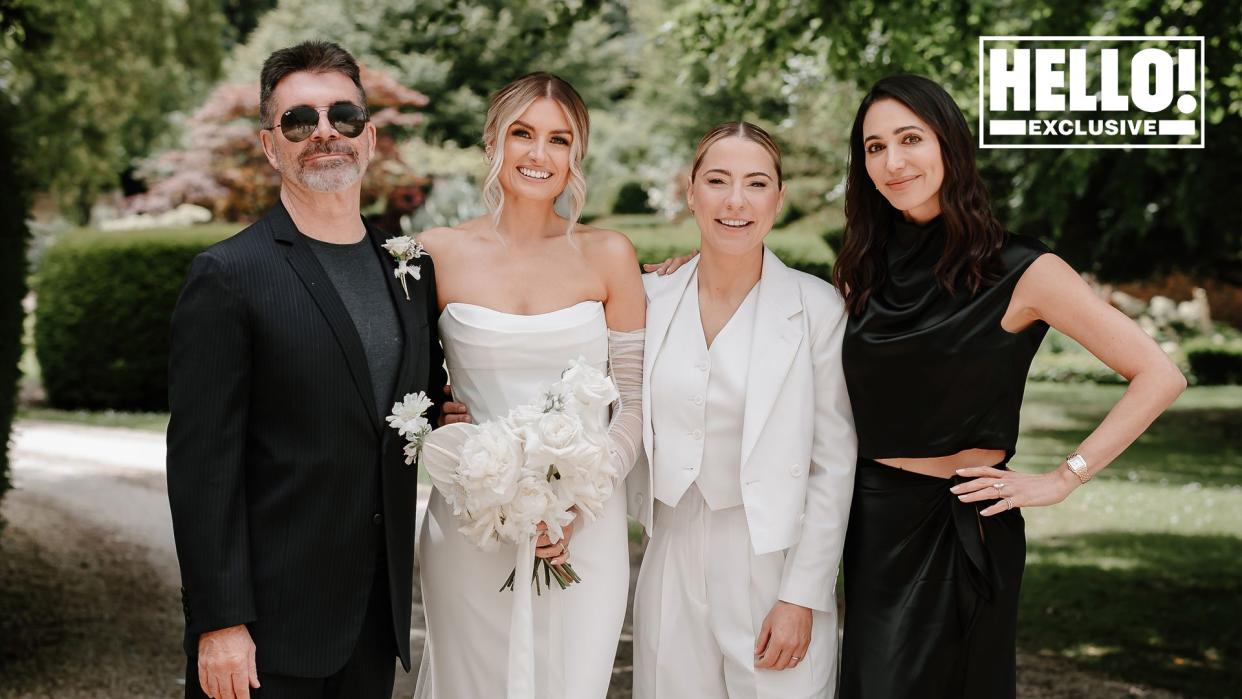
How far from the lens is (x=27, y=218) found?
6.75 m

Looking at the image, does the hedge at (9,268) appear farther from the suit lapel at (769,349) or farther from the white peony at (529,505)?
the suit lapel at (769,349)

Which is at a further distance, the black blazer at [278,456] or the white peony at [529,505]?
the white peony at [529,505]

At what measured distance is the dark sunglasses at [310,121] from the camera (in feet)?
11.2

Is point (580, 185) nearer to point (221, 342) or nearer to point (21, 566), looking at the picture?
point (221, 342)

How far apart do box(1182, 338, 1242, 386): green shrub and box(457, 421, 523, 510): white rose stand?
879 inches

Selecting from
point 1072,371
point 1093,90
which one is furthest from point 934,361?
point 1072,371

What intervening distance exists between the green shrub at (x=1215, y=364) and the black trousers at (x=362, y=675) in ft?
73.5

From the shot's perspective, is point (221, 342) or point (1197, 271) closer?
point (221, 342)

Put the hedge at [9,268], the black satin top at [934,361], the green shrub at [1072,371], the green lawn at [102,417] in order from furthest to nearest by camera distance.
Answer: the green shrub at [1072,371]
the green lawn at [102,417]
the hedge at [9,268]
the black satin top at [934,361]

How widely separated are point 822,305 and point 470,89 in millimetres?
27187

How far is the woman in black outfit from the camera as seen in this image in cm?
361

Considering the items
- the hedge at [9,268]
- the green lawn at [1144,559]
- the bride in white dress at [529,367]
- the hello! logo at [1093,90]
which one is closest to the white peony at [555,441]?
the bride in white dress at [529,367]

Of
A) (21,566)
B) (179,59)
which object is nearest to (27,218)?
(21,566)

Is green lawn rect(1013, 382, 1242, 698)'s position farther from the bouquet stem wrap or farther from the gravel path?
the bouquet stem wrap
